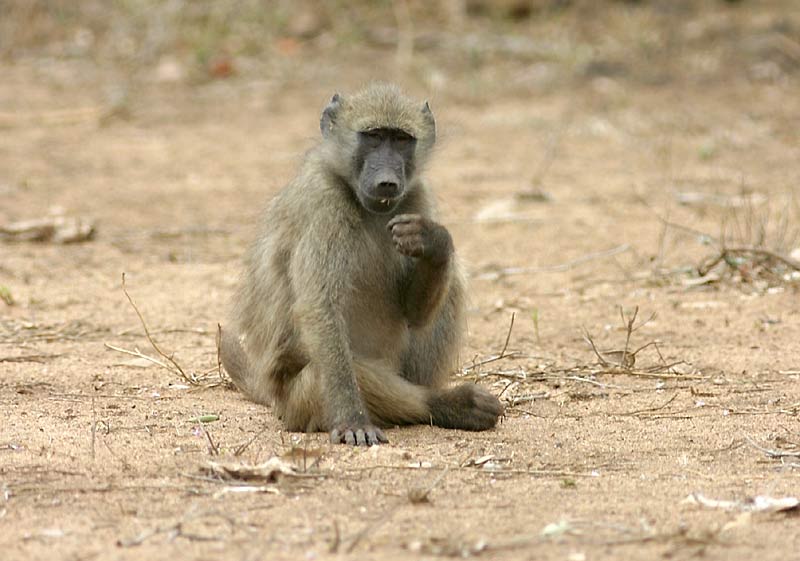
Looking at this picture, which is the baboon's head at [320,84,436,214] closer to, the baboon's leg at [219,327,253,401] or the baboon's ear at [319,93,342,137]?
the baboon's ear at [319,93,342,137]

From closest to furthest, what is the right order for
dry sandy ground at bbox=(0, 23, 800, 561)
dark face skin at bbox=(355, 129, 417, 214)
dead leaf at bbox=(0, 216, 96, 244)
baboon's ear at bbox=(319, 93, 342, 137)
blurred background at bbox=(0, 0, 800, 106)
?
1. dry sandy ground at bbox=(0, 23, 800, 561)
2. dark face skin at bbox=(355, 129, 417, 214)
3. baboon's ear at bbox=(319, 93, 342, 137)
4. dead leaf at bbox=(0, 216, 96, 244)
5. blurred background at bbox=(0, 0, 800, 106)

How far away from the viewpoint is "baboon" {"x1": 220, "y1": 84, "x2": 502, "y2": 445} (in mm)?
4848

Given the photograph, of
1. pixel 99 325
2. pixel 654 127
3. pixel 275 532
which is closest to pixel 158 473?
pixel 275 532

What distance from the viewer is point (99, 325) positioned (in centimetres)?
677

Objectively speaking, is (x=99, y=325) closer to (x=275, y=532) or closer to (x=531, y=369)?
(x=531, y=369)

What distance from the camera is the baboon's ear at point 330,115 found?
524 centimetres

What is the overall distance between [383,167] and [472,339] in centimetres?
189

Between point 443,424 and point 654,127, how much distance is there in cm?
769

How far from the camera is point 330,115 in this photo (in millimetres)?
5250

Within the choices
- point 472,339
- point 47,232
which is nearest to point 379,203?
point 472,339

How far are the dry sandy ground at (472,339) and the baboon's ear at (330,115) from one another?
0.62 m

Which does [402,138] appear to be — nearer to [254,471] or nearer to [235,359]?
[235,359]

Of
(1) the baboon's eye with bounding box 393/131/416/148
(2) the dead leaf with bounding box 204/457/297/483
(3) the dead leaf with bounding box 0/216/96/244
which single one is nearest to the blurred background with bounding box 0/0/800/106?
(3) the dead leaf with bounding box 0/216/96/244

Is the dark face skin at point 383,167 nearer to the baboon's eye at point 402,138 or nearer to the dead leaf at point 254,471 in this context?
the baboon's eye at point 402,138
